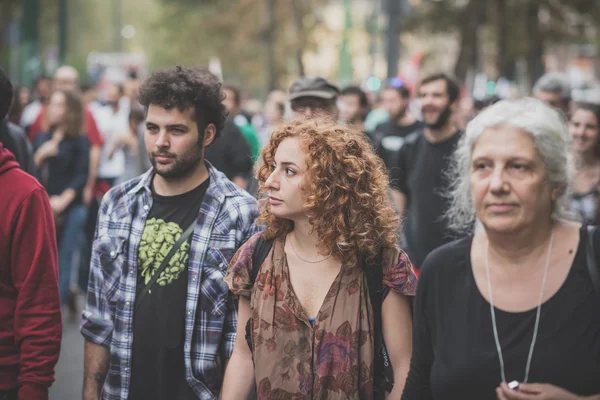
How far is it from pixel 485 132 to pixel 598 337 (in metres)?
0.70

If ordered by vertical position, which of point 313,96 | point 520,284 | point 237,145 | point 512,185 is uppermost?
point 313,96

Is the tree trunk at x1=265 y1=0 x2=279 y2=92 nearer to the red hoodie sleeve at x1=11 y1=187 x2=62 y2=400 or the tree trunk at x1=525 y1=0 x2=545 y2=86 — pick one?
the tree trunk at x1=525 y1=0 x2=545 y2=86

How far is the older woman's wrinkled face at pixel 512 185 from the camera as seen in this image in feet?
10.4

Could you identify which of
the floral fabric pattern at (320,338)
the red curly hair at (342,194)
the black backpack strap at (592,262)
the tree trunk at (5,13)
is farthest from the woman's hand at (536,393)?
the tree trunk at (5,13)

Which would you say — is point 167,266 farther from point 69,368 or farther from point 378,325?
point 69,368

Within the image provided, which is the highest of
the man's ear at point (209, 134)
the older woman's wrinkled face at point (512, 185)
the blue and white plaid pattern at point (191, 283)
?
the man's ear at point (209, 134)

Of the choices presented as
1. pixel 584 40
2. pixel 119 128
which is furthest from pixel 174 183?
pixel 584 40

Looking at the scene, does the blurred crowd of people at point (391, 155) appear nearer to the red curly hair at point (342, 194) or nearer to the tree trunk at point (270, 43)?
the red curly hair at point (342, 194)

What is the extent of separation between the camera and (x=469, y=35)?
28719 mm

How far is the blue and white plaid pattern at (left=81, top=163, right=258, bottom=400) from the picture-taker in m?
4.47

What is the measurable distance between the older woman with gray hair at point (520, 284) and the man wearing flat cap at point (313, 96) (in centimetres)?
367

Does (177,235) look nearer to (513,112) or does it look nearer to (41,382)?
(41,382)

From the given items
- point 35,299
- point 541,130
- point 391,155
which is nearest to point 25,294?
point 35,299

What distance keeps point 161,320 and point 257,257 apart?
632 millimetres
